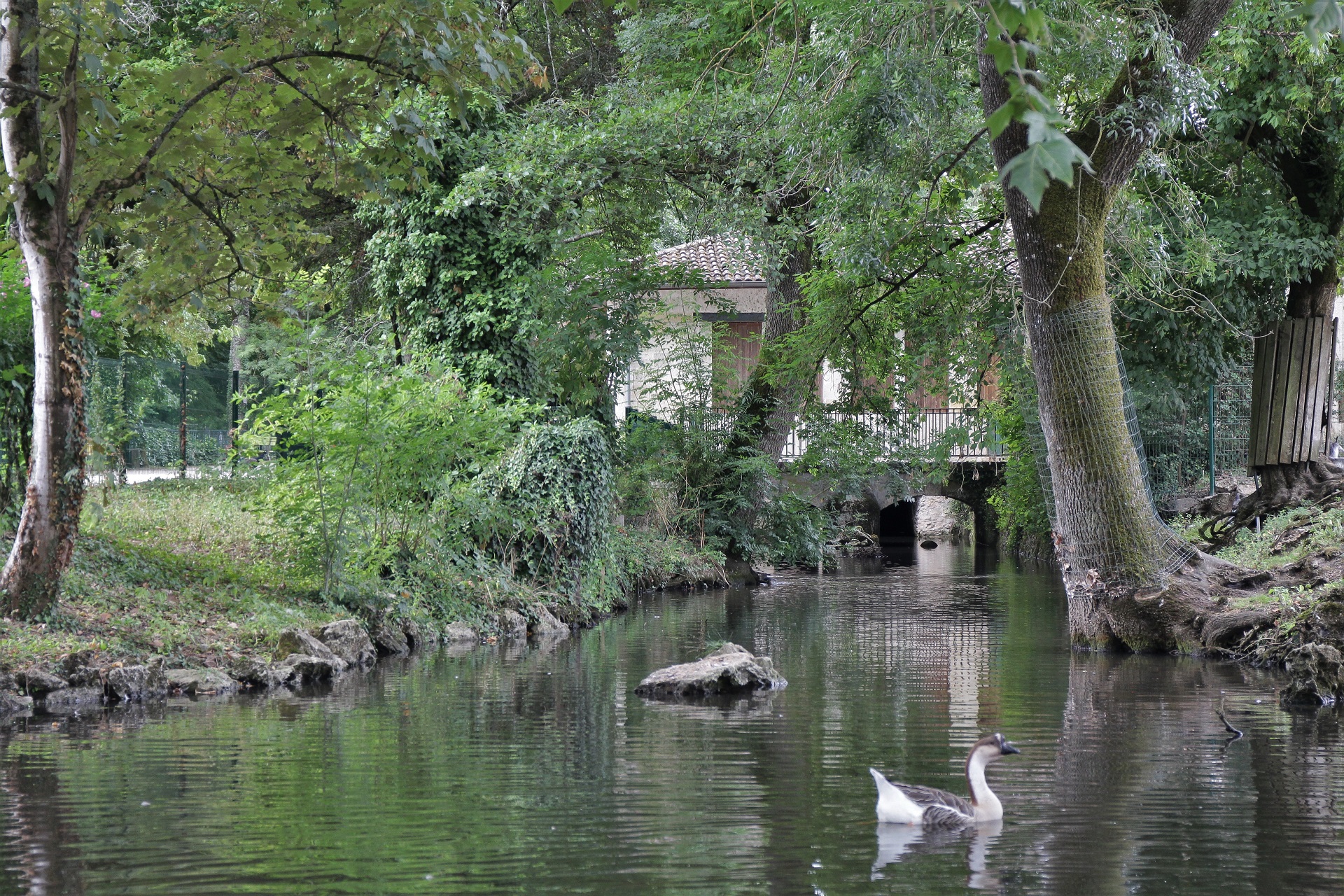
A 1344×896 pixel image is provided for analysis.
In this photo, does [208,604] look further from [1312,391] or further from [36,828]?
[1312,391]

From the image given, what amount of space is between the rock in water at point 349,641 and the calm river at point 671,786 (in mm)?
478

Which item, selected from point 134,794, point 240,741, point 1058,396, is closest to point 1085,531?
point 1058,396

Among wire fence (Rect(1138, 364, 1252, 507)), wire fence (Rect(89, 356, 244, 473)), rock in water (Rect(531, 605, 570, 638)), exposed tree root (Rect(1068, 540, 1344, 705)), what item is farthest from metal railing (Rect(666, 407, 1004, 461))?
wire fence (Rect(89, 356, 244, 473))

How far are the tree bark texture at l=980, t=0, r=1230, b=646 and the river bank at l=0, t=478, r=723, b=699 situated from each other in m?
6.99

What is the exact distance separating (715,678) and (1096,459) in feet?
15.9

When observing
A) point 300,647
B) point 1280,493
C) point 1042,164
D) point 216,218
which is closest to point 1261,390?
point 1280,493

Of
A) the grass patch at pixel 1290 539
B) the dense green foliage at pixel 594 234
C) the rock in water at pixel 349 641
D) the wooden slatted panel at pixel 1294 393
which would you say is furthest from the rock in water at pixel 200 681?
the wooden slatted panel at pixel 1294 393

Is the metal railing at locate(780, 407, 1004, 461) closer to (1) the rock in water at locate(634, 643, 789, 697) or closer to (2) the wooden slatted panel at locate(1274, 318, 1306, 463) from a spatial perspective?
(2) the wooden slatted panel at locate(1274, 318, 1306, 463)

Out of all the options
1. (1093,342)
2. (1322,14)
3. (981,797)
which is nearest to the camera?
(1322,14)

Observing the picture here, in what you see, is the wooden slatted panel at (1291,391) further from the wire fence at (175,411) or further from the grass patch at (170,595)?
the wire fence at (175,411)

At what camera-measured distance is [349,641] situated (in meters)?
13.6

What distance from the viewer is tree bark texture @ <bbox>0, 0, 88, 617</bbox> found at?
1113 centimetres

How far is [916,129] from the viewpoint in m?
15.9

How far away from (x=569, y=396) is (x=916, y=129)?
9481mm
